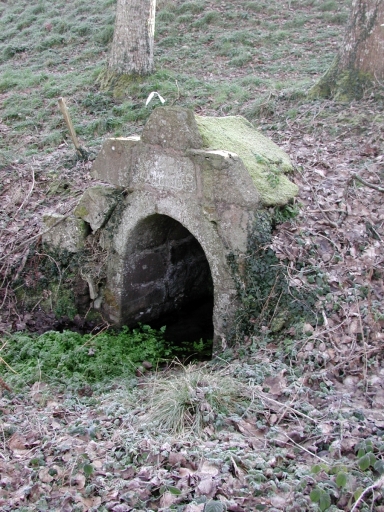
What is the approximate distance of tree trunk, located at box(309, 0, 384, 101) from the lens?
7.26m

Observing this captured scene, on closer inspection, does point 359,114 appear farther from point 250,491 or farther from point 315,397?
point 250,491

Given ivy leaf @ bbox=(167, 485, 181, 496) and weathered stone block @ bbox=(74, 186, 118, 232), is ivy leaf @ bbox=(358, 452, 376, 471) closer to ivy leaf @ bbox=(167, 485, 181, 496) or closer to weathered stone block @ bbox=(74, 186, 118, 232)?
ivy leaf @ bbox=(167, 485, 181, 496)

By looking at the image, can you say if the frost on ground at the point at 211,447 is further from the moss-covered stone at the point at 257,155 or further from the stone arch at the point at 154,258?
the moss-covered stone at the point at 257,155

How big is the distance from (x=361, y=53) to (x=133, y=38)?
4.54 m

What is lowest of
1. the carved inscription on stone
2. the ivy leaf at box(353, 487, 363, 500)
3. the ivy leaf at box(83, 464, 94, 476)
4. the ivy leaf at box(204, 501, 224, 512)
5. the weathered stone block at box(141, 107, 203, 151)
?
the ivy leaf at box(83, 464, 94, 476)

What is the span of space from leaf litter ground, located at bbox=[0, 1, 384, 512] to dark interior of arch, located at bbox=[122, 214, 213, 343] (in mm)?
1127

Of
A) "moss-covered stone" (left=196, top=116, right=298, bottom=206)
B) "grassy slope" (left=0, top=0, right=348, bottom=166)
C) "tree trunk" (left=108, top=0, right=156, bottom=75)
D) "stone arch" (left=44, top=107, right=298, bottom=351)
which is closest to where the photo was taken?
"stone arch" (left=44, top=107, right=298, bottom=351)

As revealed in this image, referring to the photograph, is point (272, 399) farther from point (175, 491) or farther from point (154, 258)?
point (154, 258)

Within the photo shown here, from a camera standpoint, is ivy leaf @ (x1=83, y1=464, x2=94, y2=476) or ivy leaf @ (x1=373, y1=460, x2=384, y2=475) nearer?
ivy leaf @ (x1=373, y1=460, x2=384, y2=475)

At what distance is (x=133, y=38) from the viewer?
995cm

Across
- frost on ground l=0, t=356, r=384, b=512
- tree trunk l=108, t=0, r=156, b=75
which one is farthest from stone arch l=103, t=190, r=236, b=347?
tree trunk l=108, t=0, r=156, b=75

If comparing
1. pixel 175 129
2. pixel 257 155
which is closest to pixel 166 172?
pixel 175 129

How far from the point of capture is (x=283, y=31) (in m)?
12.1

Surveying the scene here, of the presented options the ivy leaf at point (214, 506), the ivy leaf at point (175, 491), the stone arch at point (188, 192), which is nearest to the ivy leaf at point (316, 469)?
the ivy leaf at point (214, 506)
